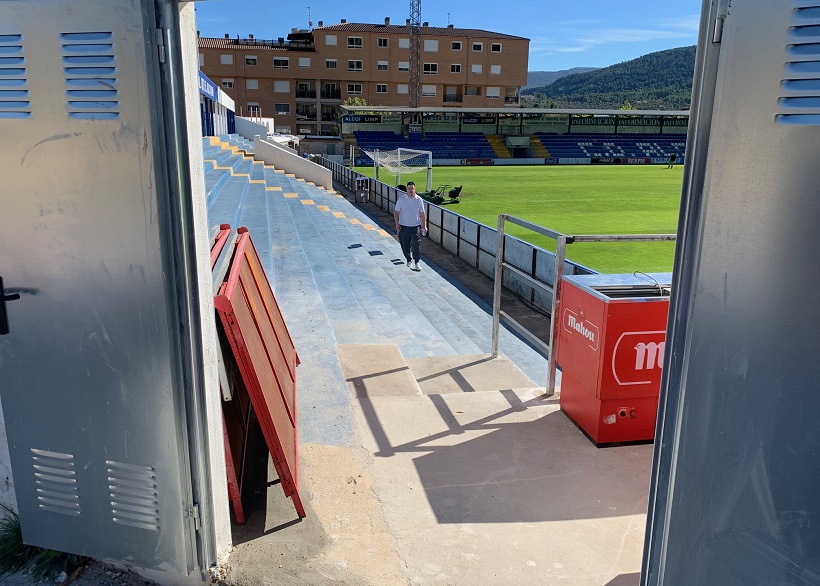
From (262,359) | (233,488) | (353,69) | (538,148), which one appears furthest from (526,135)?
(233,488)

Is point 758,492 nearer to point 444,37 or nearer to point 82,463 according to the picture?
point 82,463

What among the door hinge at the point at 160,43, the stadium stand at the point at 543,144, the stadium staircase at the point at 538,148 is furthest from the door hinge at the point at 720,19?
the stadium staircase at the point at 538,148

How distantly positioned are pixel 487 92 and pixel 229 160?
59.0m

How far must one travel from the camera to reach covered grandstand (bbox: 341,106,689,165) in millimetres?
57531

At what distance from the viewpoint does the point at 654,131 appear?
65.8 meters

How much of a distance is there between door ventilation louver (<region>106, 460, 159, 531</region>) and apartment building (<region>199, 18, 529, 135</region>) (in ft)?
238

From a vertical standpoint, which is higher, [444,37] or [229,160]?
[444,37]

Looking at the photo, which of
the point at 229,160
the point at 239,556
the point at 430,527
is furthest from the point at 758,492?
the point at 229,160

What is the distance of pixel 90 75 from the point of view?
2.47 meters

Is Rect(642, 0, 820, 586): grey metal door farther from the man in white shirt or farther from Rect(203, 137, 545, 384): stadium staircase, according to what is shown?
the man in white shirt

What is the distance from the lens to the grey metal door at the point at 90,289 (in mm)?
2467

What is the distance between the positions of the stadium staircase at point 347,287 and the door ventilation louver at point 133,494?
2.25 m

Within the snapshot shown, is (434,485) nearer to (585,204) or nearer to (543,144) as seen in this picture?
(585,204)

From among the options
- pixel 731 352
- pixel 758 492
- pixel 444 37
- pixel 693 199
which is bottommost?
pixel 758 492
